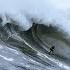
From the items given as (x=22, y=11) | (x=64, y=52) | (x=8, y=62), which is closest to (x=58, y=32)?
(x=64, y=52)

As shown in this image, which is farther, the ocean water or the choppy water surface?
the ocean water

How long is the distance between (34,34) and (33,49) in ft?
6.74

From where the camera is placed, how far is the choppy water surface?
16.6 m

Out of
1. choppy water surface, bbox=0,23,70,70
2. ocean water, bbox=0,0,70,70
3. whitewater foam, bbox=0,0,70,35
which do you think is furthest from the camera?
whitewater foam, bbox=0,0,70,35

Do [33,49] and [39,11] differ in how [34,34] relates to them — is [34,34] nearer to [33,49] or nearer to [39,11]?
[33,49]

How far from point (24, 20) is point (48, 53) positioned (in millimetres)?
4337

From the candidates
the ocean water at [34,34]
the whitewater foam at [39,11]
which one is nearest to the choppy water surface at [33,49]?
the ocean water at [34,34]

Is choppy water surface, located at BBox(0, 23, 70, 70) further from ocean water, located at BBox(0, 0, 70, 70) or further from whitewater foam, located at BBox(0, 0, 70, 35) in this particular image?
whitewater foam, located at BBox(0, 0, 70, 35)

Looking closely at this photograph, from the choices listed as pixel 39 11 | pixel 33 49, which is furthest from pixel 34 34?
pixel 39 11

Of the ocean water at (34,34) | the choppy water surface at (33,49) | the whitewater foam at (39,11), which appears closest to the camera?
the choppy water surface at (33,49)

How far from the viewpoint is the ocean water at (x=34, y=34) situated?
→ 56.2 ft

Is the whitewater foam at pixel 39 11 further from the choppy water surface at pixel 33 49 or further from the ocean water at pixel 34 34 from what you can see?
the choppy water surface at pixel 33 49

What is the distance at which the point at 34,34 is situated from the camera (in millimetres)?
20672

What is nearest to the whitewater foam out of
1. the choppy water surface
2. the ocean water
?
the ocean water
